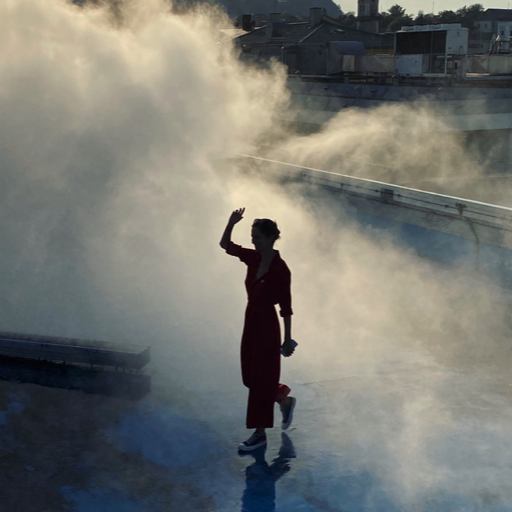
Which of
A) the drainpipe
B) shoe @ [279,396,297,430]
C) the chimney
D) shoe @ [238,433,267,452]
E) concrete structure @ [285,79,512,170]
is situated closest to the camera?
shoe @ [238,433,267,452]

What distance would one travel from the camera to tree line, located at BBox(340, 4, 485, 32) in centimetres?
9919

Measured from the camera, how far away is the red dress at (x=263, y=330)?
378cm

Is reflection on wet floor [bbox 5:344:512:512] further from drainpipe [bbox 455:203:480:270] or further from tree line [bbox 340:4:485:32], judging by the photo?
tree line [bbox 340:4:485:32]

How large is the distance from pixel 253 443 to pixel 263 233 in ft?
3.59

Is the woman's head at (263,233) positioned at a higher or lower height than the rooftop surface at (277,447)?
higher

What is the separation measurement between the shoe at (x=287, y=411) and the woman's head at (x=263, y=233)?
34.3 inches

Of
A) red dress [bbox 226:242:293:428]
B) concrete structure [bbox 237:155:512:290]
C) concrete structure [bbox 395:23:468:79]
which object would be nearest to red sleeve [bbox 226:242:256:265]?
red dress [bbox 226:242:293:428]

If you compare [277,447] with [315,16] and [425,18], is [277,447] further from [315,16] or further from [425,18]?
[425,18]

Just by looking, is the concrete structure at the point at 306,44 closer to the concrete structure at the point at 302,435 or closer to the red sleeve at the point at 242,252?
the concrete structure at the point at 302,435

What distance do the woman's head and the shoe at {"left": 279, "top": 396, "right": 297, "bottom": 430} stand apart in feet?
2.86

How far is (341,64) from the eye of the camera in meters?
37.8

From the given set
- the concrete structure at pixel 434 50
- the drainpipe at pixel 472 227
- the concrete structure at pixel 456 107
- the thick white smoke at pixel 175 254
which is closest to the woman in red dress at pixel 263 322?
the thick white smoke at pixel 175 254

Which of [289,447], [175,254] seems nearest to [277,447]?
[289,447]

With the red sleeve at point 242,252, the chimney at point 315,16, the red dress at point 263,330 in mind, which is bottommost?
the red dress at point 263,330
